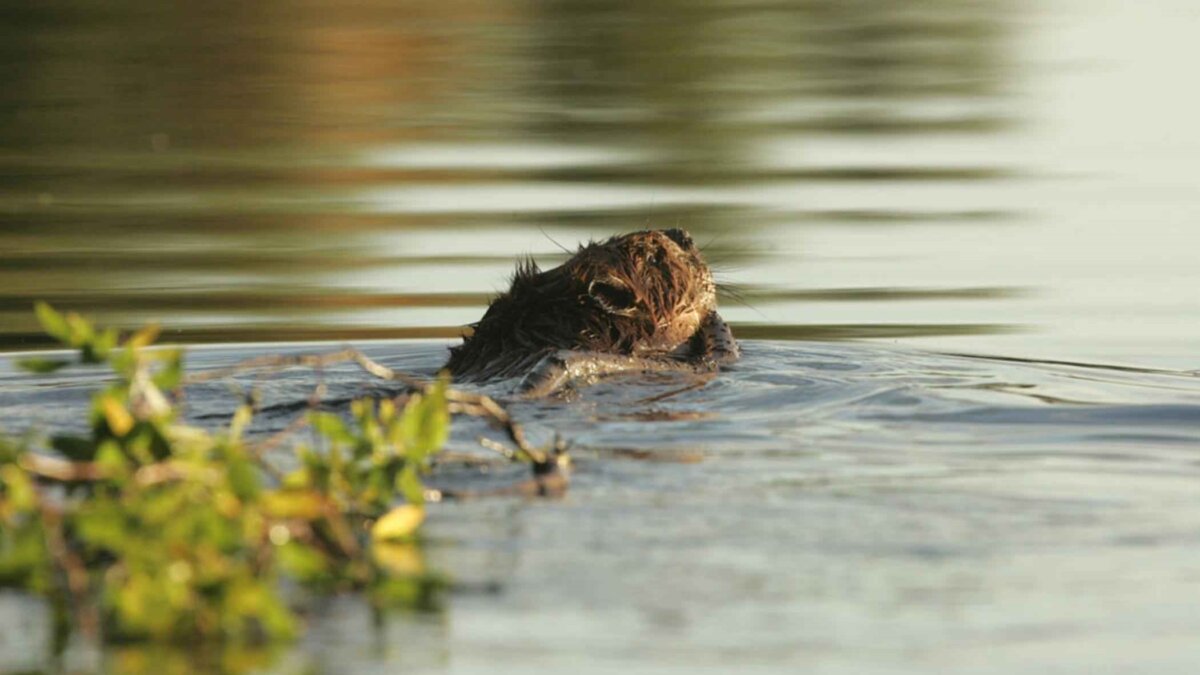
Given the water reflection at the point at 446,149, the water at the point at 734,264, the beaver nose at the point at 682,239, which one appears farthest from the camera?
the water reflection at the point at 446,149

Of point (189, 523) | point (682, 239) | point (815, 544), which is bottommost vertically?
point (815, 544)

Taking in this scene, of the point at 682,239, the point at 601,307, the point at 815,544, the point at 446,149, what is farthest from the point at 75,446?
the point at 446,149

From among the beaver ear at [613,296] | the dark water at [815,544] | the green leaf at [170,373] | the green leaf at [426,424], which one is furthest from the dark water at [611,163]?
the green leaf at [170,373]

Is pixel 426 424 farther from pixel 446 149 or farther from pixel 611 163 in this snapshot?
pixel 446 149

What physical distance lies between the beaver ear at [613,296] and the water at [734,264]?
1.62 ft

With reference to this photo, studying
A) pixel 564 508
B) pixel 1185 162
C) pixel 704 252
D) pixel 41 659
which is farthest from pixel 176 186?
pixel 41 659

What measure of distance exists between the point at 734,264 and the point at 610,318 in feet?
8.87

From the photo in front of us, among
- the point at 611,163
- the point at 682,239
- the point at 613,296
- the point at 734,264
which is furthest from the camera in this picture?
the point at 611,163

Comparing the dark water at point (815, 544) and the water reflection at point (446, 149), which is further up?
the water reflection at point (446, 149)

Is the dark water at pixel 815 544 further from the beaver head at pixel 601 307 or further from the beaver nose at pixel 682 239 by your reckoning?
the beaver nose at pixel 682 239

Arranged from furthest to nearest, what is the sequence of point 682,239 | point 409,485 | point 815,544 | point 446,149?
point 446,149 < point 682,239 < point 815,544 < point 409,485

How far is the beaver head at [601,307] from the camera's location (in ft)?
24.4

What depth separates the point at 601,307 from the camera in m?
7.60

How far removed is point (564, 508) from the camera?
5.05 metres
